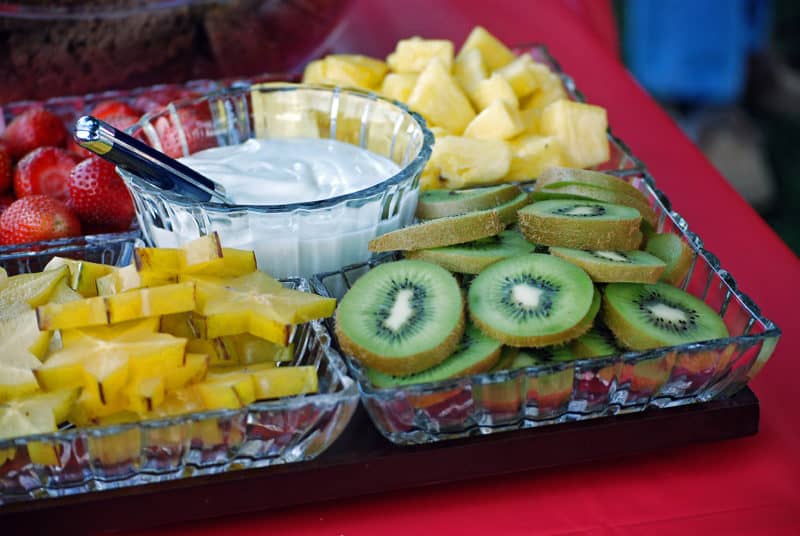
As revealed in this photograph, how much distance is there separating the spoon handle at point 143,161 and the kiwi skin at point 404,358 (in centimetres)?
32

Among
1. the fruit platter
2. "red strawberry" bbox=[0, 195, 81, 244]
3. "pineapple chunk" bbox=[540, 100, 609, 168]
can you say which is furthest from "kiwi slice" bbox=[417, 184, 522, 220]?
"red strawberry" bbox=[0, 195, 81, 244]

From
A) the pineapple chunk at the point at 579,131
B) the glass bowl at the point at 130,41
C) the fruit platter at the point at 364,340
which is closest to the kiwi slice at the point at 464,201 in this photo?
the fruit platter at the point at 364,340

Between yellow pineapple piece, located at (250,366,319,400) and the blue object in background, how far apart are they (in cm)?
242

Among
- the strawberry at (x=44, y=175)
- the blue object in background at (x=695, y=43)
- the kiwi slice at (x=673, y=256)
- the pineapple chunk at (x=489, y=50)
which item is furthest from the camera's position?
the blue object in background at (x=695, y=43)

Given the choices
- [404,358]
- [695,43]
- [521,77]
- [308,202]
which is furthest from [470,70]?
[695,43]

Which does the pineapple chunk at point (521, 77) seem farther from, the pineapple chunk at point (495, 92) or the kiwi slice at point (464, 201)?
the kiwi slice at point (464, 201)

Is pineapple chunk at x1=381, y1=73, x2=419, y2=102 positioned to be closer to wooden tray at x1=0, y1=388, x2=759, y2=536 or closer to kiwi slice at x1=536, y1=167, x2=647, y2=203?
kiwi slice at x1=536, y1=167, x2=647, y2=203

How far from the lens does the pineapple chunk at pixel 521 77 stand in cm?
143

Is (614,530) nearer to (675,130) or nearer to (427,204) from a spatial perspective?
(427,204)

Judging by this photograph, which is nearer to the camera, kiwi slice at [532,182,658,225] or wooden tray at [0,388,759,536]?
wooden tray at [0,388,759,536]

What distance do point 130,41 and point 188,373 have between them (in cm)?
98

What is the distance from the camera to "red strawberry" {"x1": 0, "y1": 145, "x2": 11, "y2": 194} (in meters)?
1.31

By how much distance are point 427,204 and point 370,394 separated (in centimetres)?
37

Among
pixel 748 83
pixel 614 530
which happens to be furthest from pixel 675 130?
pixel 748 83
